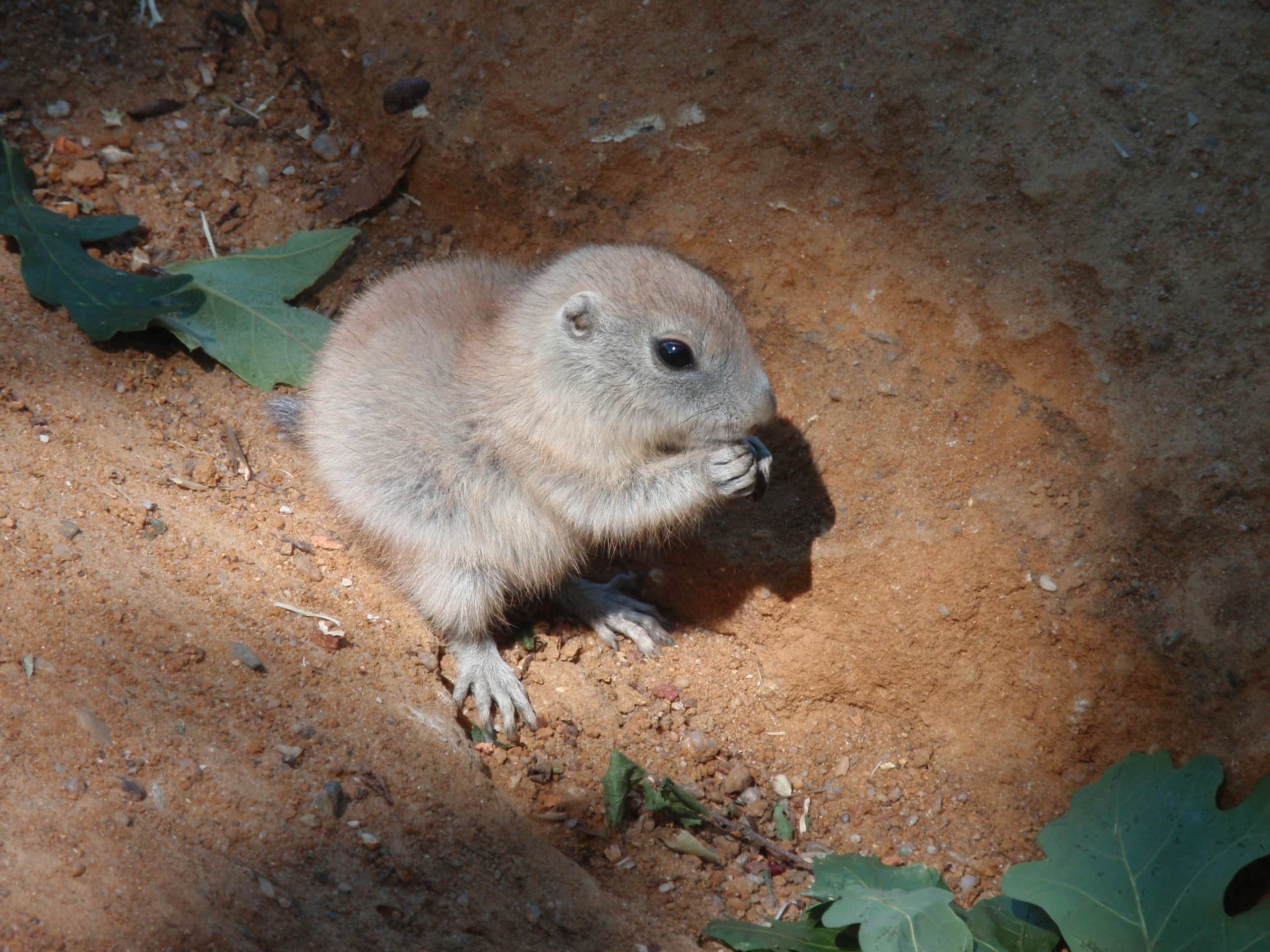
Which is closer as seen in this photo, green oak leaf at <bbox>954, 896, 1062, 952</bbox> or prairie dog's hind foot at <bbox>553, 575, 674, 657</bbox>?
green oak leaf at <bbox>954, 896, 1062, 952</bbox>

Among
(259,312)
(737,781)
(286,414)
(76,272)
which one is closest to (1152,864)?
(737,781)

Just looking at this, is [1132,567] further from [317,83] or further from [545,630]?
[317,83]

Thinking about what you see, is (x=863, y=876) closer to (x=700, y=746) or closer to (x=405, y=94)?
(x=700, y=746)

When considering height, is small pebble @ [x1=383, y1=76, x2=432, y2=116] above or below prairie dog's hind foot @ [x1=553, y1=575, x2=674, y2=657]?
above

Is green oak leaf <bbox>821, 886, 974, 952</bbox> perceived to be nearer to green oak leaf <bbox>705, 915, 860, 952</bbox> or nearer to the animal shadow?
green oak leaf <bbox>705, 915, 860, 952</bbox>

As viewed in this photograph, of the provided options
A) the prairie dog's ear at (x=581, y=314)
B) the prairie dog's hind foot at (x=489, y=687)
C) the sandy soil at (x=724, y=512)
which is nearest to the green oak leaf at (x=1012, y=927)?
the sandy soil at (x=724, y=512)

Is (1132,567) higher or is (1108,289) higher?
(1108,289)

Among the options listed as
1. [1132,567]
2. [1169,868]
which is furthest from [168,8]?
[1169,868]

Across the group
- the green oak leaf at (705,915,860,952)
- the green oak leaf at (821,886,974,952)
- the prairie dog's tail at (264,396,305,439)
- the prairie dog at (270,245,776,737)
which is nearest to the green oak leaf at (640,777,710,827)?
the green oak leaf at (705,915,860,952)
